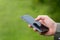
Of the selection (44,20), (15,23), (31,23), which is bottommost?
(31,23)

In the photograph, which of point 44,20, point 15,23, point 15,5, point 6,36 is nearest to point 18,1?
point 15,5

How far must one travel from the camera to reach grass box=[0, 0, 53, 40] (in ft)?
8.46

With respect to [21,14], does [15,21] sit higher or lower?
lower

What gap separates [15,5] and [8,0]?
0.16 metres

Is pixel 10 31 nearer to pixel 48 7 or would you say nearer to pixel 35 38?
pixel 35 38

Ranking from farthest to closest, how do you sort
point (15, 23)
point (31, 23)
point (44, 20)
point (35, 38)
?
point (15, 23) < point (35, 38) < point (44, 20) < point (31, 23)

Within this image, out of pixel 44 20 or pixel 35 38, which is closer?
pixel 44 20


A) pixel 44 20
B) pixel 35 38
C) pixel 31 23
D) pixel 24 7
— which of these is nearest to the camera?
pixel 31 23

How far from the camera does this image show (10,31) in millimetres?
2650

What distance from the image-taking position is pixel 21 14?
2.93 m

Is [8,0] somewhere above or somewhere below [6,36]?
above

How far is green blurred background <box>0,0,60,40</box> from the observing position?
8.50 ft

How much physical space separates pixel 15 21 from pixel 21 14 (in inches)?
6.4

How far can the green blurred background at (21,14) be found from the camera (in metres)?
2.59
